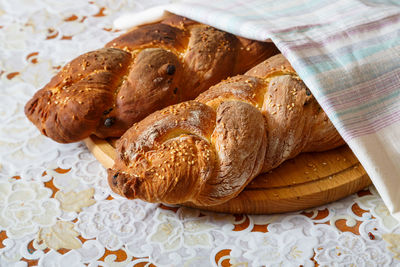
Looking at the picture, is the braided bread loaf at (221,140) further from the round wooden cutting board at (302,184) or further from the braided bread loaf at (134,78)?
the braided bread loaf at (134,78)

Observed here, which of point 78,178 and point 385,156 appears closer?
point 385,156

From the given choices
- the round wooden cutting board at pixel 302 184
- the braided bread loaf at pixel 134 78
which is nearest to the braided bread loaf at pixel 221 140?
the round wooden cutting board at pixel 302 184

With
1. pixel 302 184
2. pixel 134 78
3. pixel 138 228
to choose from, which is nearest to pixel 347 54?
pixel 302 184

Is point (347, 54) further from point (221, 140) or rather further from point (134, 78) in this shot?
point (134, 78)

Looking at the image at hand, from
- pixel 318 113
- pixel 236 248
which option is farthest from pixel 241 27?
pixel 236 248

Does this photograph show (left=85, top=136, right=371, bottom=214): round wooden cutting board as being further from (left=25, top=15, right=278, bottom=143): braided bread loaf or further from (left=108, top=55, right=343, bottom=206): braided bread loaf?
(left=25, top=15, right=278, bottom=143): braided bread loaf

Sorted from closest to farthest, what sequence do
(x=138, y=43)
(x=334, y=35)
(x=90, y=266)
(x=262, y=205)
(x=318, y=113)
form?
(x=90, y=266), (x=262, y=205), (x=318, y=113), (x=334, y=35), (x=138, y=43)

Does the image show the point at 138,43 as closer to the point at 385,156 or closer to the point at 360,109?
the point at 360,109
